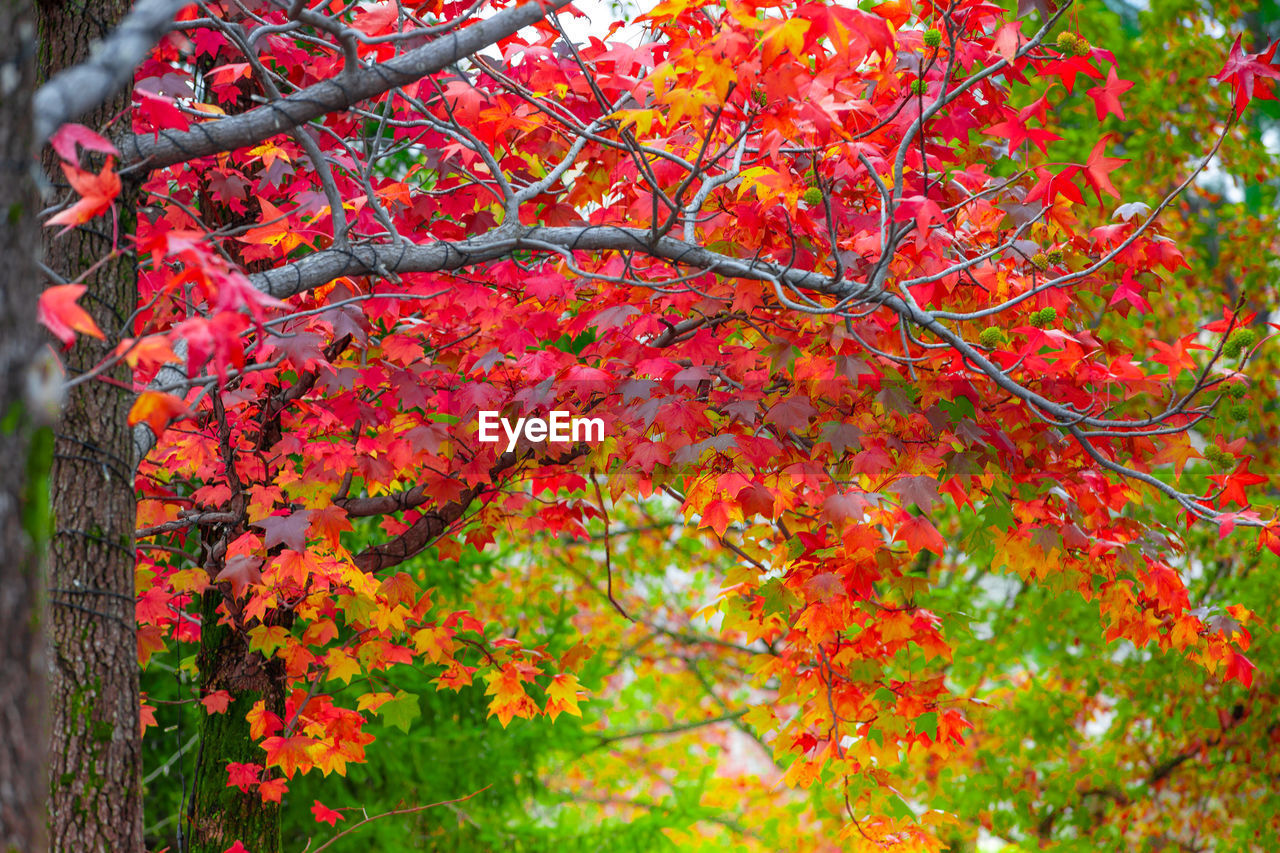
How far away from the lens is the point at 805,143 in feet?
12.1

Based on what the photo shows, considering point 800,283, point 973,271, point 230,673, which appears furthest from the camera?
point 230,673

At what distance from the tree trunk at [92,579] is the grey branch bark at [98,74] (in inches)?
34.9

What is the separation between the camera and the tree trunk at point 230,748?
176 inches

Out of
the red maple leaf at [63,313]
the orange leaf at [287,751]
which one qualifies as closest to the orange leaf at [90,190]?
the red maple leaf at [63,313]

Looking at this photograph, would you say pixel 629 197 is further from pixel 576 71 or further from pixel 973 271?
pixel 973 271

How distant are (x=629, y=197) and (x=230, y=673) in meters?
2.90

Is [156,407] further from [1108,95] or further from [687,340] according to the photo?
[1108,95]

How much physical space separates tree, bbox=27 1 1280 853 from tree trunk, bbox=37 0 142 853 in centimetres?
25

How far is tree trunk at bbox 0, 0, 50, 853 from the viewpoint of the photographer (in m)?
1.52

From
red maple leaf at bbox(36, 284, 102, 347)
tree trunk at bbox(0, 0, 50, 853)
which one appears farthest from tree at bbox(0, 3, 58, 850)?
red maple leaf at bbox(36, 284, 102, 347)

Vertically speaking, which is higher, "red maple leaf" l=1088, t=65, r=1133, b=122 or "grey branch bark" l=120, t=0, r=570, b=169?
"red maple leaf" l=1088, t=65, r=1133, b=122

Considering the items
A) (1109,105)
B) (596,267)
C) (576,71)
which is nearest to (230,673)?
(596,267)

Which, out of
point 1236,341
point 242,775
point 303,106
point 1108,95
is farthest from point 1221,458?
point 242,775

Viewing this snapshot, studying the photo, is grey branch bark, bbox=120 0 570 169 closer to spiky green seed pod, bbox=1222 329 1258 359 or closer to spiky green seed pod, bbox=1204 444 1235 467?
spiky green seed pod, bbox=1222 329 1258 359
